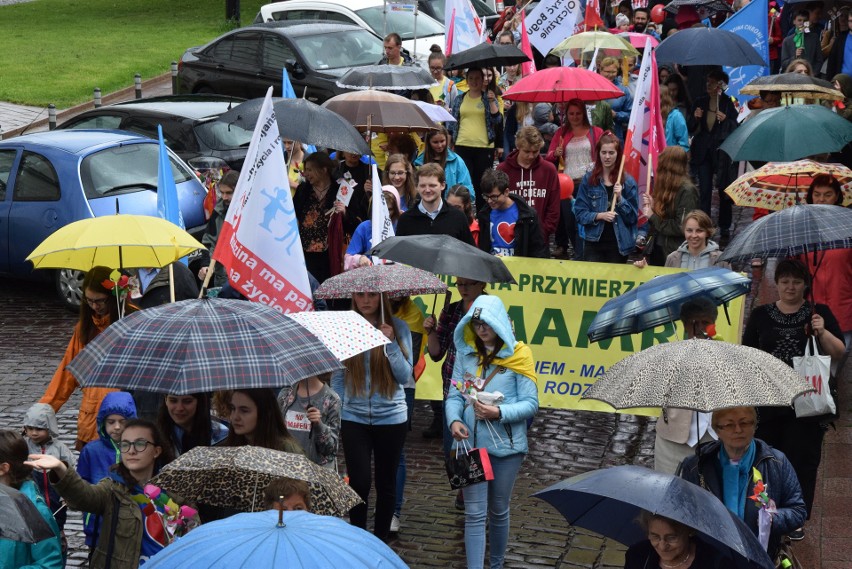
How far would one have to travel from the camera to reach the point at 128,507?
19.4ft

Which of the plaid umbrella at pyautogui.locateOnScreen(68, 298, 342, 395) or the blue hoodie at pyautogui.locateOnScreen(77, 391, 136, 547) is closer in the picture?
the plaid umbrella at pyautogui.locateOnScreen(68, 298, 342, 395)

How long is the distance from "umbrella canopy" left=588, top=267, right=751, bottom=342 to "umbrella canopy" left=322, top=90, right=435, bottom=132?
183 inches

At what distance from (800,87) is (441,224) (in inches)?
193

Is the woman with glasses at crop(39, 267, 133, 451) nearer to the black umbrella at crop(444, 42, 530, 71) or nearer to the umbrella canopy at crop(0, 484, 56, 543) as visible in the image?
the umbrella canopy at crop(0, 484, 56, 543)

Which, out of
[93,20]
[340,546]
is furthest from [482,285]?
[93,20]

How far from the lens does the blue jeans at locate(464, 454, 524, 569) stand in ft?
24.4

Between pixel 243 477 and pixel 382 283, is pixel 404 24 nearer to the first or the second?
pixel 382 283

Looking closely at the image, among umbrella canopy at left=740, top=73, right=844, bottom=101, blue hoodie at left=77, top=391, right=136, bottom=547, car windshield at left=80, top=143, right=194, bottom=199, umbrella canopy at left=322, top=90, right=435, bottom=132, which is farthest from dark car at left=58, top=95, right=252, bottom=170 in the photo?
blue hoodie at left=77, top=391, right=136, bottom=547

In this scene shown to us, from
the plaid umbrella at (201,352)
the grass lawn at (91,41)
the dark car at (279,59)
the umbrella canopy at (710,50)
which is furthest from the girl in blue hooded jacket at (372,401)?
the grass lawn at (91,41)

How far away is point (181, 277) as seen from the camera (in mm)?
9664

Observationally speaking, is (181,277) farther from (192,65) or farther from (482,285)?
(192,65)

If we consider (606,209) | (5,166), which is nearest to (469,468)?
(606,209)

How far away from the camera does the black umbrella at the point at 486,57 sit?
14.8 metres

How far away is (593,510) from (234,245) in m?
3.44
